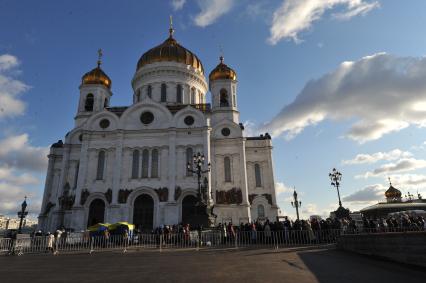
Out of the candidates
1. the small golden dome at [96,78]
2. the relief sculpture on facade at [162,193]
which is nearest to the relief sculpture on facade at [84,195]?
the relief sculpture on facade at [162,193]

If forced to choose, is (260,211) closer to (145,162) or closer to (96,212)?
(145,162)

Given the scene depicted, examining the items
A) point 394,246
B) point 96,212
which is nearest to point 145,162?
point 96,212

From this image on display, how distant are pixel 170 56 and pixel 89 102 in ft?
39.4

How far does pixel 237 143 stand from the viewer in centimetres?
3506

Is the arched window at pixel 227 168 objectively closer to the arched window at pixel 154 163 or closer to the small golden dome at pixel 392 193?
the arched window at pixel 154 163

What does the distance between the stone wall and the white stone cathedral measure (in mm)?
18373

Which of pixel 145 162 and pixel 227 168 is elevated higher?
pixel 145 162

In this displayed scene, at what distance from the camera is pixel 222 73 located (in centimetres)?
3869

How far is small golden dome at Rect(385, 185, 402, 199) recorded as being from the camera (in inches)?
2311

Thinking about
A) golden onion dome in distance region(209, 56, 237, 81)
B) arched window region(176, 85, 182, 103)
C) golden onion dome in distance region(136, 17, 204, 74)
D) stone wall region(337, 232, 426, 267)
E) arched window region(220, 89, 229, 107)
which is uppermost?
golden onion dome in distance region(136, 17, 204, 74)

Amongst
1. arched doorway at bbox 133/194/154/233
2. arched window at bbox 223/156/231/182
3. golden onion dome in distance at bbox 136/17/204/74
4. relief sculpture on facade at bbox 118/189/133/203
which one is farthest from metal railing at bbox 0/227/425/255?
golden onion dome in distance at bbox 136/17/204/74

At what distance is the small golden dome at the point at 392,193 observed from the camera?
58.7 metres

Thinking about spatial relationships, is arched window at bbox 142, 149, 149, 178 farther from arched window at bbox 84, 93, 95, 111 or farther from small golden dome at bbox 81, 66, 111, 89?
small golden dome at bbox 81, 66, 111, 89

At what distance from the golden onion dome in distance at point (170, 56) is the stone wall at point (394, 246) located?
3403cm
